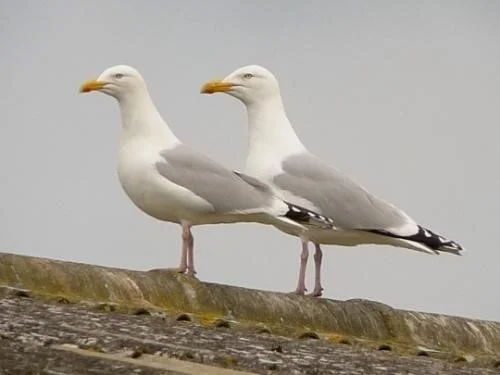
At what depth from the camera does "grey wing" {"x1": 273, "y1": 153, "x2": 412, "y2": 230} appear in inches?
500

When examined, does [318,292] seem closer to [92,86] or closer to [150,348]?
[92,86]

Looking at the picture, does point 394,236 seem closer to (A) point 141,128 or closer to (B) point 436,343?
(A) point 141,128

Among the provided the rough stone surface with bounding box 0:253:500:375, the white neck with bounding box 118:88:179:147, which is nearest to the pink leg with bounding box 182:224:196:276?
the white neck with bounding box 118:88:179:147

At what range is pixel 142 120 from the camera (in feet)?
39.0

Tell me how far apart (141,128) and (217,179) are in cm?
77

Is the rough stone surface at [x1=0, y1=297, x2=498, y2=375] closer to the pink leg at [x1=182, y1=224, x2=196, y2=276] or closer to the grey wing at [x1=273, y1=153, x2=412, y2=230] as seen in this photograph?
the pink leg at [x1=182, y1=224, x2=196, y2=276]

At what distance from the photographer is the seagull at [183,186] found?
11.3 m

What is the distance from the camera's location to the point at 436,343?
9625 millimetres

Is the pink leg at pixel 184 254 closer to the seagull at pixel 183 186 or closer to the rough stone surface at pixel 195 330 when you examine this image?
the seagull at pixel 183 186

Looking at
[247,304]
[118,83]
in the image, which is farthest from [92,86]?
[247,304]

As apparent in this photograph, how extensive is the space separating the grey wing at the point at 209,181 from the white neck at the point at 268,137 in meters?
1.09

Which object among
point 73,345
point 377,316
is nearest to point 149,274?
point 377,316

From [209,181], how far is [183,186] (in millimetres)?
237

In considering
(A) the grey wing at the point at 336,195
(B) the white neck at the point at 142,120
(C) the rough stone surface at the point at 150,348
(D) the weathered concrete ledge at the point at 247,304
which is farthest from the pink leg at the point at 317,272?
(C) the rough stone surface at the point at 150,348
